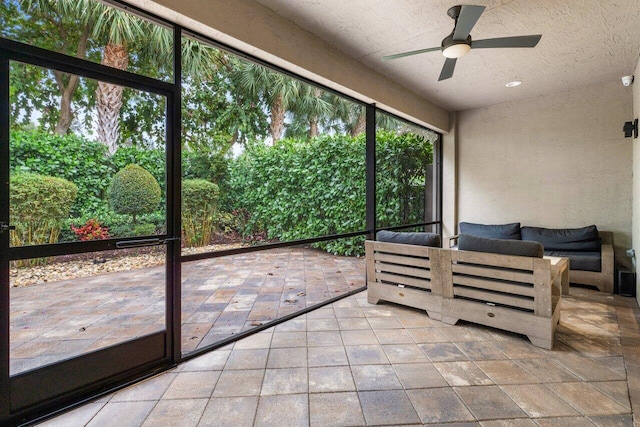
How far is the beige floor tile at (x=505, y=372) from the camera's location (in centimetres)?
191

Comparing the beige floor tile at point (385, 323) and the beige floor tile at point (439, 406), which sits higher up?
the beige floor tile at point (385, 323)

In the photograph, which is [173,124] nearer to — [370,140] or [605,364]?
[370,140]

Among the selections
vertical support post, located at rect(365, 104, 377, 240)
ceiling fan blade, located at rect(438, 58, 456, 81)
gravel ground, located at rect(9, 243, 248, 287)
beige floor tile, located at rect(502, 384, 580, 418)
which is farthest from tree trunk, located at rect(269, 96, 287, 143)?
beige floor tile, located at rect(502, 384, 580, 418)

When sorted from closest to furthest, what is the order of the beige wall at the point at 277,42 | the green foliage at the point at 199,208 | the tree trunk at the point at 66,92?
the tree trunk at the point at 66,92 < the beige wall at the point at 277,42 < the green foliage at the point at 199,208

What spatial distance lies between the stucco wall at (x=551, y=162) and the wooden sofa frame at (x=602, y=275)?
650 millimetres

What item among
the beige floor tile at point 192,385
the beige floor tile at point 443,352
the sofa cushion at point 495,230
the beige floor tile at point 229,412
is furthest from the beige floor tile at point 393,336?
the sofa cushion at point 495,230

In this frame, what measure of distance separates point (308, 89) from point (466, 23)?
4.15 m

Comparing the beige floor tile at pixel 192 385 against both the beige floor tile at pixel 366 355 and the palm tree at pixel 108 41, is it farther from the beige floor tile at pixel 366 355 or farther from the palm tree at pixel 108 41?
the palm tree at pixel 108 41

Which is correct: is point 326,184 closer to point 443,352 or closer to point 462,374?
point 443,352

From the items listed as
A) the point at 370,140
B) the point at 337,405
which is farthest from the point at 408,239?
the point at 337,405

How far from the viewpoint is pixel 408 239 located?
3.14 m

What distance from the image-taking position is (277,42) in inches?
103

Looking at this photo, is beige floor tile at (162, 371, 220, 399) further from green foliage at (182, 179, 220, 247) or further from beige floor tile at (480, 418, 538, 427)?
beige floor tile at (480, 418, 538, 427)

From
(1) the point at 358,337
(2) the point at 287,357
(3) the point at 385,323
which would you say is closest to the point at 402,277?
(3) the point at 385,323
